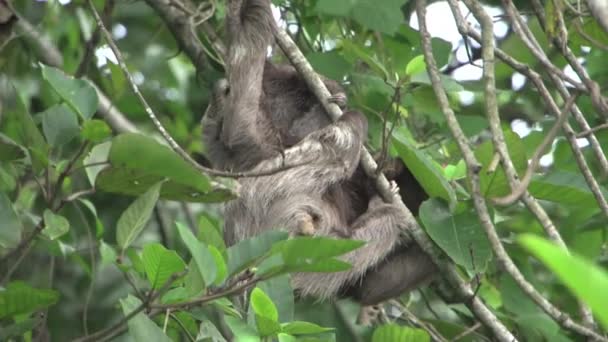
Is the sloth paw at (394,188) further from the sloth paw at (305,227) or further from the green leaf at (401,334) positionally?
the green leaf at (401,334)

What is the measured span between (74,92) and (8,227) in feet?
2.23

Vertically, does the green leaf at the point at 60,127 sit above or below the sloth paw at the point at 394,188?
above

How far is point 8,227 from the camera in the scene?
422cm

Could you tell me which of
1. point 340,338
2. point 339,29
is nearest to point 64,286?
point 340,338

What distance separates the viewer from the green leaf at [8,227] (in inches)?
166

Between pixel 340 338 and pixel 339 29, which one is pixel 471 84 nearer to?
pixel 339 29

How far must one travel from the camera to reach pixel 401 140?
471cm

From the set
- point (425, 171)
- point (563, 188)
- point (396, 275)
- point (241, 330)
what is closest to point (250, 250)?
point (241, 330)

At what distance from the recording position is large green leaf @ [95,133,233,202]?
12.0 ft

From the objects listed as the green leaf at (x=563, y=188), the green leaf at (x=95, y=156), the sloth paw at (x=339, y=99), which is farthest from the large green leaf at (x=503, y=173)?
the green leaf at (x=95, y=156)

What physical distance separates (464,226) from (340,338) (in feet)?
7.12

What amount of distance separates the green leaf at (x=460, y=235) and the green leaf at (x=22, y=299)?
6.03 ft

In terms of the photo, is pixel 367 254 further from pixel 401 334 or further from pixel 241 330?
pixel 241 330

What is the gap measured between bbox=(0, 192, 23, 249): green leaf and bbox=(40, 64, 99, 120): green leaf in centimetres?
53
